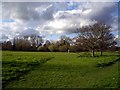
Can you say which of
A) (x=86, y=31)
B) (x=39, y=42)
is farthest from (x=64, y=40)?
(x=86, y=31)

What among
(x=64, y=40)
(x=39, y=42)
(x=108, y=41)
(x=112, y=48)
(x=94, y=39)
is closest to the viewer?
(x=94, y=39)

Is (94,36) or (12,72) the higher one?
(94,36)

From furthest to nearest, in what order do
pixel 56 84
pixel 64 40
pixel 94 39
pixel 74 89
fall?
pixel 64 40, pixel 94 39, pixel 56 84, pixel 74 89

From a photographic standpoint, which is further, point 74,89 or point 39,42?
point 39,42

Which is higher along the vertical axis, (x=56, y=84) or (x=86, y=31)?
(x=86, y=31)

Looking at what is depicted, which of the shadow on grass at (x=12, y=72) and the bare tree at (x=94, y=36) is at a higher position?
the bare tree at (x=94, y=36)

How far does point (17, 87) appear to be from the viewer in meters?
11.6

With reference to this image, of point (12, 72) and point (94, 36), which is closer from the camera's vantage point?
point (12, 72)

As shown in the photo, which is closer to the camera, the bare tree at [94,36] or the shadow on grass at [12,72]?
the shadow on grass at [12,72]

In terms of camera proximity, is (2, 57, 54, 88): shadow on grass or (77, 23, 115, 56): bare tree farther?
(77, 23, 115, 56): bare tree

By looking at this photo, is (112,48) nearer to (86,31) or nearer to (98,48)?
(98,48)

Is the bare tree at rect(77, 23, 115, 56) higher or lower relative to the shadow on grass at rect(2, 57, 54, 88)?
higher

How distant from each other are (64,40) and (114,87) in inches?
3853

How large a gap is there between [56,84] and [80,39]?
44.0 m
